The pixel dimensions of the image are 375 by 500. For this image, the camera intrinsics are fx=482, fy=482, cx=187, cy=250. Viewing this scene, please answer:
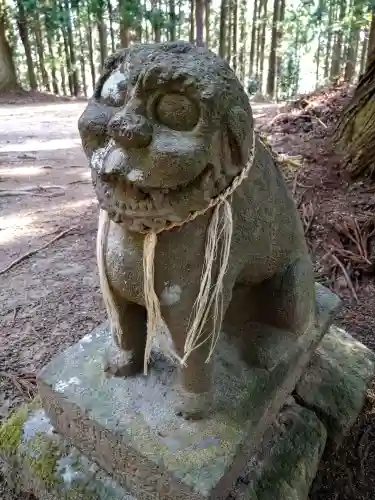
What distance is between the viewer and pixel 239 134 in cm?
68

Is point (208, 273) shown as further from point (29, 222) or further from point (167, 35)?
point (167, 35)

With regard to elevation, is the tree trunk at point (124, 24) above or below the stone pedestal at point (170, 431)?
above

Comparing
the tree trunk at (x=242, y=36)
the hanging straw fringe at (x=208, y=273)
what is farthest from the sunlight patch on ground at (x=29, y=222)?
the tree trunk at (x=242, y=36)

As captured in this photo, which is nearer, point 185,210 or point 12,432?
point 185,210

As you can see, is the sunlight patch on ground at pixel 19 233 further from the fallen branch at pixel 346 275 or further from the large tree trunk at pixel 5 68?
the large tree trunk at pixel 5 68

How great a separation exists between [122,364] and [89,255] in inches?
48.1

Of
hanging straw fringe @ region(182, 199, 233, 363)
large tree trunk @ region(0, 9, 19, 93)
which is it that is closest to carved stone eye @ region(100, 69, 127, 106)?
hanging straw fringe @ region(182, 199, 233, 363)

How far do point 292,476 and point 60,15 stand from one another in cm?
916

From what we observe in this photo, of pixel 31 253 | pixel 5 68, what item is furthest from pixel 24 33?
pixel 31 253

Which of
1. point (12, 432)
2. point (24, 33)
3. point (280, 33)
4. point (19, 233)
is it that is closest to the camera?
point (12, 432)

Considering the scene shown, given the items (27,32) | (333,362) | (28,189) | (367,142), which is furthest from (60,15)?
(333,362)

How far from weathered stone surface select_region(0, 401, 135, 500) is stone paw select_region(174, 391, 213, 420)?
9.3 inches

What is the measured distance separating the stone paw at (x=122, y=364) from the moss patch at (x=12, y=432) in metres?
0.30

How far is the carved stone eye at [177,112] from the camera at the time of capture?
0.65m
